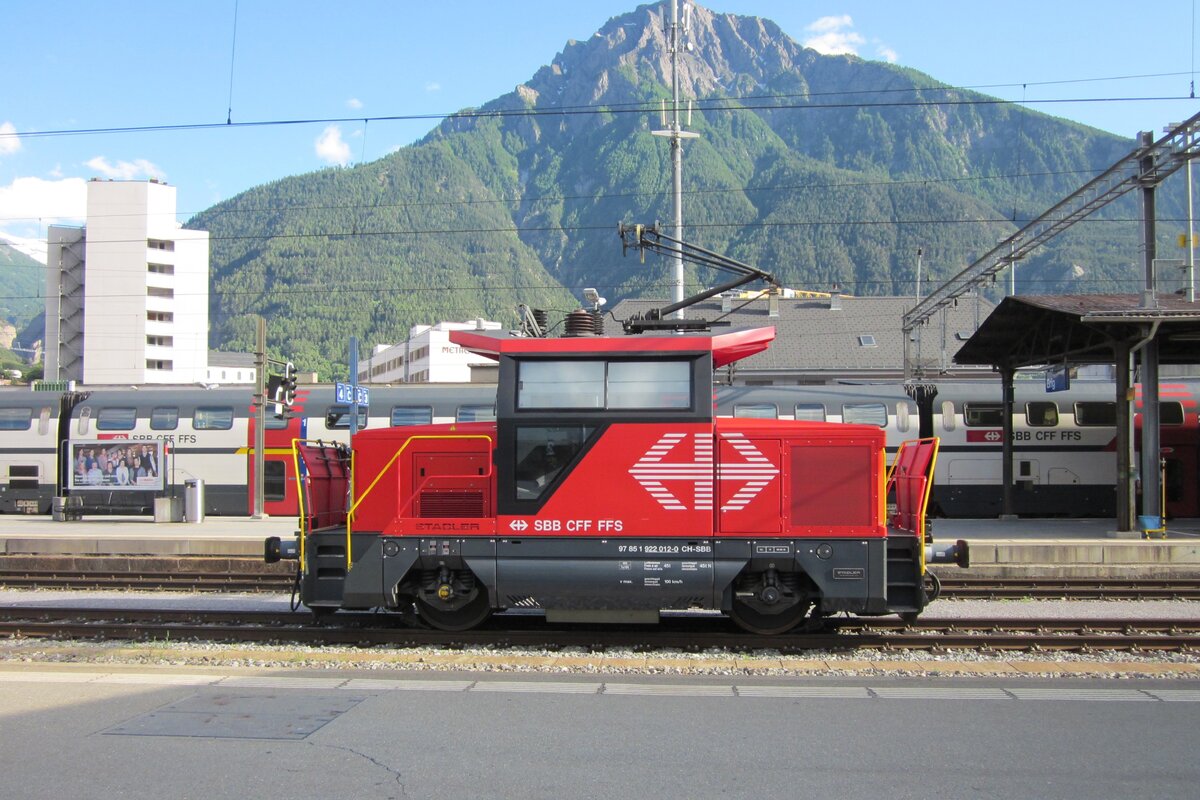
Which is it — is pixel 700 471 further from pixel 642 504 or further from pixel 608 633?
pixel 608 633

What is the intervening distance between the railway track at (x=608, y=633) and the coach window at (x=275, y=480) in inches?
547

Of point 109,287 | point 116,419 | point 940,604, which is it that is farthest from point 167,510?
point 109,287

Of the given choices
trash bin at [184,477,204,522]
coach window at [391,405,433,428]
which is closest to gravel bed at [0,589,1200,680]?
trash bin at [184,477,204,522]

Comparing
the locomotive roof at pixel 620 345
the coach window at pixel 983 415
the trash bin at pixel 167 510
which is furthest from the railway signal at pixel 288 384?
the coach window at pixel 983 415

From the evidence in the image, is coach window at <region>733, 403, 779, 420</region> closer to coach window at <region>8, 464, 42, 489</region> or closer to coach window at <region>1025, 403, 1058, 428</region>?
coach window at <region>1025, 403, 1058, 428</region>

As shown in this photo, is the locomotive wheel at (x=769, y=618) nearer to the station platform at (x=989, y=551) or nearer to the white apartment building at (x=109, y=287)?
the station platform at (x=989, y=551)

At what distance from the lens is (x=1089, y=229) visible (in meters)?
132

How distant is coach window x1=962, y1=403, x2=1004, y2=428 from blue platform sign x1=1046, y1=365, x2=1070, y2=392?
310cm

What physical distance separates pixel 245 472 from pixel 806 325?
119ft

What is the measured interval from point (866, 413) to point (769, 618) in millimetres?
15951

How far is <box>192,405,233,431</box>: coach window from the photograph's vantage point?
1002 inches

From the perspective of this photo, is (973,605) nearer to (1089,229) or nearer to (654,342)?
(654,342)

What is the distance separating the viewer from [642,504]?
352 inches

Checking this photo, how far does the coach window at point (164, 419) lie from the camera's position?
83.8 feet
